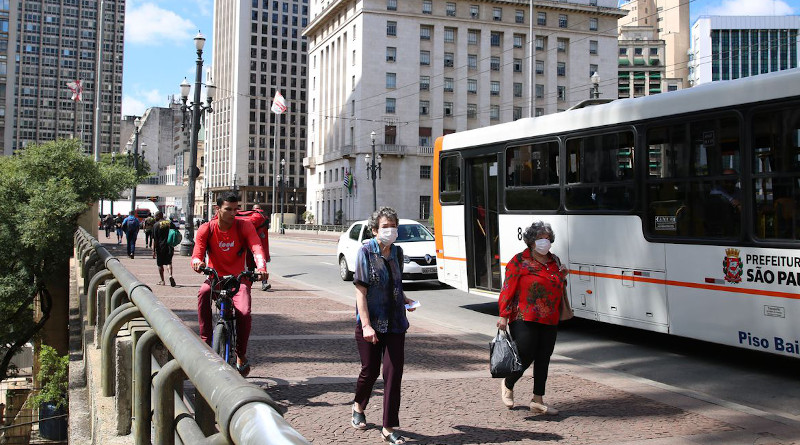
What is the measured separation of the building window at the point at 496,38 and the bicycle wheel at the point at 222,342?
78637 millimetres

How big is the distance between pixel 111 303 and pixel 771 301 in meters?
6.81

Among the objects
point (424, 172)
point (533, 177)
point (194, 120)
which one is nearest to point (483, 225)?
point (533, 177)

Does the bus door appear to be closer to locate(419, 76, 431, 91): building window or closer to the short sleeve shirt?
the short sleeve shirt

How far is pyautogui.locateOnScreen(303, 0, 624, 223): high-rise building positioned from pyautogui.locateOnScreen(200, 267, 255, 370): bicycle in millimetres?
70229

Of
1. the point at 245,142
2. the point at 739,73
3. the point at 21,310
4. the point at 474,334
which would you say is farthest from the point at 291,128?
the point at 474,334

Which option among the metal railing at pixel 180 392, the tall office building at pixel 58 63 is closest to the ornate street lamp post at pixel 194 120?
the metal railing at pixel 180 392

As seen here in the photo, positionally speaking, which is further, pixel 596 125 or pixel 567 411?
pixel 596 125

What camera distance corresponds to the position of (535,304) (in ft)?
21.4

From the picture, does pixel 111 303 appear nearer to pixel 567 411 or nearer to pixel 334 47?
pixel 567 411

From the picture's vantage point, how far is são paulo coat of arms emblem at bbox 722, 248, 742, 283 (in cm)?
855

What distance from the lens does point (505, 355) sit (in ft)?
20.9

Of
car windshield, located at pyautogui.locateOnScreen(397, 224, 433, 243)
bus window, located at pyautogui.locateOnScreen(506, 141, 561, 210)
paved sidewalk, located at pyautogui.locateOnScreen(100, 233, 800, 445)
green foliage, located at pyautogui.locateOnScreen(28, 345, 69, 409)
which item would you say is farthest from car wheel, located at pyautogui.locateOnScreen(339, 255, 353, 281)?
paved sidewalk, located at pyautogui.locateOnScreen(100, 233, 800, 445)

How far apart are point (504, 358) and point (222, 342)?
256cm

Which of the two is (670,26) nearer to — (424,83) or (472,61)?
(472,61)
